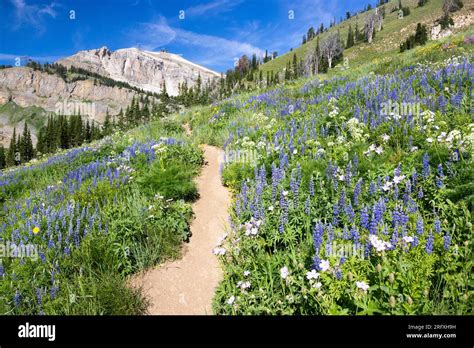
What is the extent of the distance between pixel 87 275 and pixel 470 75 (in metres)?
10.5

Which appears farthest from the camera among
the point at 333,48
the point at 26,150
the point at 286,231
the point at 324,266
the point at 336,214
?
the point at 333,48

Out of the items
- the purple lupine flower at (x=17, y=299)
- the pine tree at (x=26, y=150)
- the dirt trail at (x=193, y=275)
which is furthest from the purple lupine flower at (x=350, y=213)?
the pine tree at (x=26, y=150)

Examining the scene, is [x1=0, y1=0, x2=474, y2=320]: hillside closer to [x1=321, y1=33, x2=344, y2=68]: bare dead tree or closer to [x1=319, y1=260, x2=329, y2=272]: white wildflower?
[x1=319, y1=260, x2=329, y2=272]: white wildflower

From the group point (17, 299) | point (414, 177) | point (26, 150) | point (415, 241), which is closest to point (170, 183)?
point (17, 299)

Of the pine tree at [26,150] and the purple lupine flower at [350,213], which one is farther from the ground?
the pine tree at [26,150]

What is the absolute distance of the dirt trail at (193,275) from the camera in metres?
4.32

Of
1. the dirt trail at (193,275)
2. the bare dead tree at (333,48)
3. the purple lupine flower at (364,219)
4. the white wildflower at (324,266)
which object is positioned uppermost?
the bare dead tree at (333,48)

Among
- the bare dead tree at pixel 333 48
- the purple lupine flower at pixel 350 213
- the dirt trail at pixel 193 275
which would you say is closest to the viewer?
the purple lupine flower at pixel 350 213

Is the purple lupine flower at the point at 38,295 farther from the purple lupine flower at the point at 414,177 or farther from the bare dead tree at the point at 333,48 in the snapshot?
the bare dead tree at the point at 333,48

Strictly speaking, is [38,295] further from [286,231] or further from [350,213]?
[350,213]

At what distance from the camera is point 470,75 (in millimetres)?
8031

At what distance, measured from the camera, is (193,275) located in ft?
16.1

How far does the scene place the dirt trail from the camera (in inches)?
170

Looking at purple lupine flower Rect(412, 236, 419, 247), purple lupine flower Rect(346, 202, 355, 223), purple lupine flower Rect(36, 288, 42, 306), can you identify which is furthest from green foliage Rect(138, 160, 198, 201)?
purple lupine flower Rect(412, 236, 419, 247)
